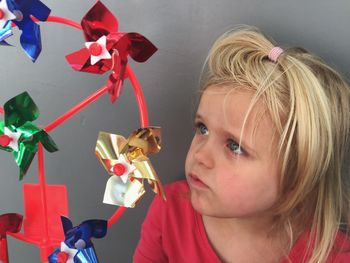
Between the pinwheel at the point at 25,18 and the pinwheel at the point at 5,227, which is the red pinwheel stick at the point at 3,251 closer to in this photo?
the pinwheel at the point at 5,227

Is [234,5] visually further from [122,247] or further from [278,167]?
[122,247]

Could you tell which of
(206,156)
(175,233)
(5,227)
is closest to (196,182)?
(206,156)

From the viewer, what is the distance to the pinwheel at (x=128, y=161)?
0.50 metres

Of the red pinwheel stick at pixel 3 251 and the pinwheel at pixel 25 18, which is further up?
the pinwheel at pixel 25 18

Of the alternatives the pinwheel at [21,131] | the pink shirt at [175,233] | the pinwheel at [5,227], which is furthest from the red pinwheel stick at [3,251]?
the pink shirt at [175,233]

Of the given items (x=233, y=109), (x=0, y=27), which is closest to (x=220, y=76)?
(x=233, y=109)

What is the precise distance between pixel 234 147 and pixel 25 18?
30 centimetres

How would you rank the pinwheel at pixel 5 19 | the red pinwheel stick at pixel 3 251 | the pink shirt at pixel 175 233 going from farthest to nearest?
the pink shirt at pixel 175 233, the red pinwheel stick at pixel 3 251, the pinwheel at pixel 5 19

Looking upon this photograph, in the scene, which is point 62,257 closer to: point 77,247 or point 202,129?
point 77,247

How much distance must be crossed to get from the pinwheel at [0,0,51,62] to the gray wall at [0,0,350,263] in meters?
0.17

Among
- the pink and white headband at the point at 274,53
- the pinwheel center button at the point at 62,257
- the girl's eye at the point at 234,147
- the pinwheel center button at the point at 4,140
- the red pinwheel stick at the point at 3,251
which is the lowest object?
the red pinwheel stick at the point at 3,251

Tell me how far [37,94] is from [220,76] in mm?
327

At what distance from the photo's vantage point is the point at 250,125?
54 cm

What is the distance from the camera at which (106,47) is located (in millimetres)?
493
